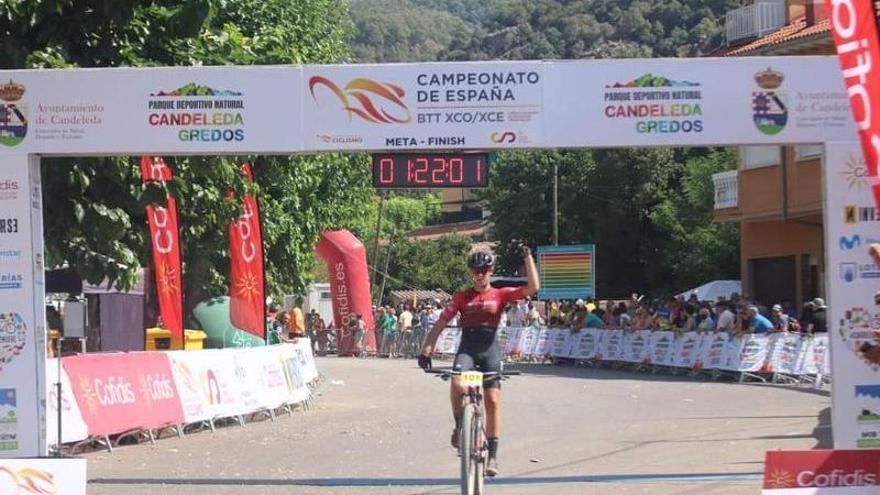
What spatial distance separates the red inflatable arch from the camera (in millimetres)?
41906

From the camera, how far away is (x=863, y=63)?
731 centimetres

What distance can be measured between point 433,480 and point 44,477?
3955 mm

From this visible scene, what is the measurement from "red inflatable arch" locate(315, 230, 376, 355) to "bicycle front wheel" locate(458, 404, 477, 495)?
31.1 m

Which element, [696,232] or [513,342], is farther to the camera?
[696,232]

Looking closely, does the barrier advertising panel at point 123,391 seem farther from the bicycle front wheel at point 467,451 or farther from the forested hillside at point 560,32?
the forested hillside at point 560,32

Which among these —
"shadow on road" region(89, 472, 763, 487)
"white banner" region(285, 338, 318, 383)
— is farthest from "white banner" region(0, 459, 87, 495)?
"white banner" region(285, 338, 318, 383)

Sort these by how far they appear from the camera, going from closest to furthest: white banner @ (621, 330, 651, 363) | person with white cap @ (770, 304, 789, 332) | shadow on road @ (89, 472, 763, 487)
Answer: shadow on road @ (89, 472, 763, 487)
person with white cap @ (770, 304, 789, 332)
white banner @ (621, 330, 651, 363)

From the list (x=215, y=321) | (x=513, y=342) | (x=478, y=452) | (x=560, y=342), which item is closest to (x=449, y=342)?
(x=513, y=342)

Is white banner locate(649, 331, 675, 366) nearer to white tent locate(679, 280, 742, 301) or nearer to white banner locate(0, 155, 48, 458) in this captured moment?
white tent locate(679, 280, 742, 301)

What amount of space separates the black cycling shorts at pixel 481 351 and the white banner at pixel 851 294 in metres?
3.33

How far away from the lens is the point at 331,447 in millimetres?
15445

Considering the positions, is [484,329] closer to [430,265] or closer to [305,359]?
[305,359]

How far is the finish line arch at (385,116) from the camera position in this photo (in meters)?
12.3

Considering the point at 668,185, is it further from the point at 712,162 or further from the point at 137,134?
the point at 137,134
